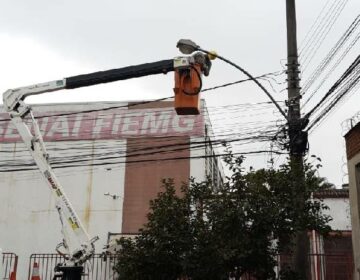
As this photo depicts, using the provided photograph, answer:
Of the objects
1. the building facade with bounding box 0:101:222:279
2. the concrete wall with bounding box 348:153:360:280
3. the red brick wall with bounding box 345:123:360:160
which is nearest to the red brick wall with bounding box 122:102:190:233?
the building facade with bounding box 0:101:222:279

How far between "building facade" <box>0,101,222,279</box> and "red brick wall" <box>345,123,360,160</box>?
1697 cm

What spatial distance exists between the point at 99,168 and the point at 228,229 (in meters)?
21.5

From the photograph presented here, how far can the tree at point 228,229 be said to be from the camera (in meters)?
11.9

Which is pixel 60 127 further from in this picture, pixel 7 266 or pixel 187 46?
pixel 187 46

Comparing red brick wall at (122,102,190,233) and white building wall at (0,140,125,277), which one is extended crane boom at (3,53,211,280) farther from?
white building wall at (0,140,125,277)

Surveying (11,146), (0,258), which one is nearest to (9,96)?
(0,258)

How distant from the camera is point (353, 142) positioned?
1418cm

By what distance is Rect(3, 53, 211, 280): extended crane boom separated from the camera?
31.2 ft

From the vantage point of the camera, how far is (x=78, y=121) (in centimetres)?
3366

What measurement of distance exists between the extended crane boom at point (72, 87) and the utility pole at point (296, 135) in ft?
12.0

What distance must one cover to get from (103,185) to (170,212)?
20040 mm

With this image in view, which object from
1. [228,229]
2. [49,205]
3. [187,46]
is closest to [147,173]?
[49,205]

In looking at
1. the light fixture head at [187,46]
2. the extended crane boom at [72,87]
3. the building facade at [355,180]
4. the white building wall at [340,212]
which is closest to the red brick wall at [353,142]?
the building facade at [355,180]

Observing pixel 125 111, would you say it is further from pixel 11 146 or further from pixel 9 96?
pixel 9 96
